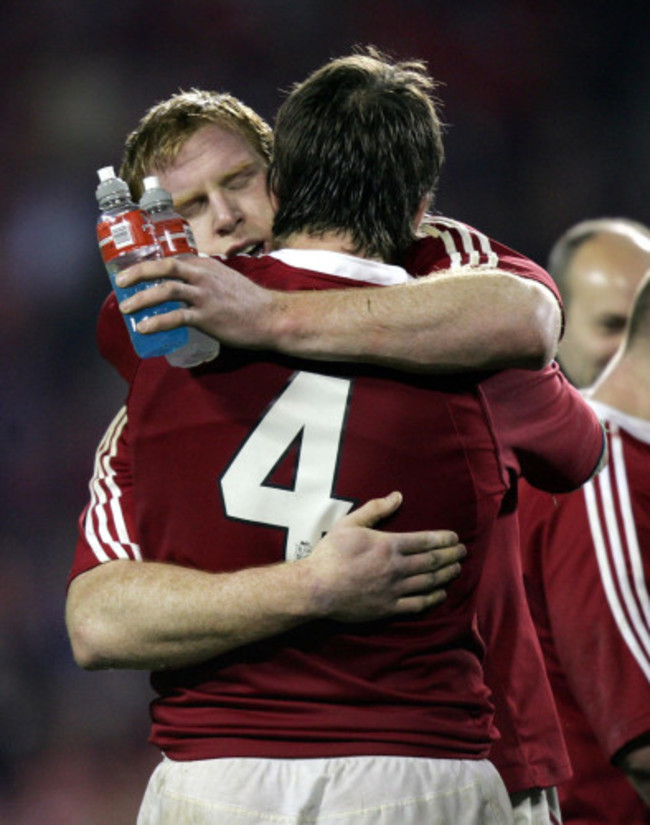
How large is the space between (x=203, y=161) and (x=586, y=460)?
1127 millimetres

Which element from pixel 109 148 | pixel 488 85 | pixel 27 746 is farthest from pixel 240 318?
pixel 488 85

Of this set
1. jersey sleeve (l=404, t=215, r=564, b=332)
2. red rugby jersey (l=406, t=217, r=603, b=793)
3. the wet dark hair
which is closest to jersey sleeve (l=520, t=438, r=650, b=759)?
red rugby jersey (l=406, t=217, r=603, b=793)

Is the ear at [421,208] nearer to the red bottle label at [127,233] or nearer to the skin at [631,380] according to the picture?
the red bottle label at [127,233]

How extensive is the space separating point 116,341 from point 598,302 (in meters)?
2.49

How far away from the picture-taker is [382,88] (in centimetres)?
197

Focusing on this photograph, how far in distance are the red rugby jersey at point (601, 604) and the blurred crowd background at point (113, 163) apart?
3.45 metres

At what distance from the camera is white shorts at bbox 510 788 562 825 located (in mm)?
2090

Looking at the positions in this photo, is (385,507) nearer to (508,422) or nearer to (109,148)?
(508,422)

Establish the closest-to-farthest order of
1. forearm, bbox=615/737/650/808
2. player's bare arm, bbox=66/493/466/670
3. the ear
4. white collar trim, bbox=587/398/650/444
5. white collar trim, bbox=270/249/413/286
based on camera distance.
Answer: player's bare arm, bbox=66/493/466/670, white collar trim, bbox=270/249/413/286, the ear, forearm, bbox=615/737/650/808, white collar trim, bbox=587/398/650/444

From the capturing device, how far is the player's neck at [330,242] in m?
1.91

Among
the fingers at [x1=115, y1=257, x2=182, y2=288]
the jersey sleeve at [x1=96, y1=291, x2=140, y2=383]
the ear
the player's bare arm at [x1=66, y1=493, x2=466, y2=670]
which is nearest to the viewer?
the fingers at [x1=115, y1=257, x2=182, y2=288]

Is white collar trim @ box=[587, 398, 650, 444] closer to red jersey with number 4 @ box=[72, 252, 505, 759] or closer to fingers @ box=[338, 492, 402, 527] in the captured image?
red jersey with number 4 @ box=[72, 252, 505, 759]

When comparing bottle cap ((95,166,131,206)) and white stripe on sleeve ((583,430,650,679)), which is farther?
white stripe on sleeve ((583,430,650,679))

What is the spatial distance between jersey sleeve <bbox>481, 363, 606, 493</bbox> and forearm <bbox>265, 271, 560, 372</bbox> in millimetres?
64
